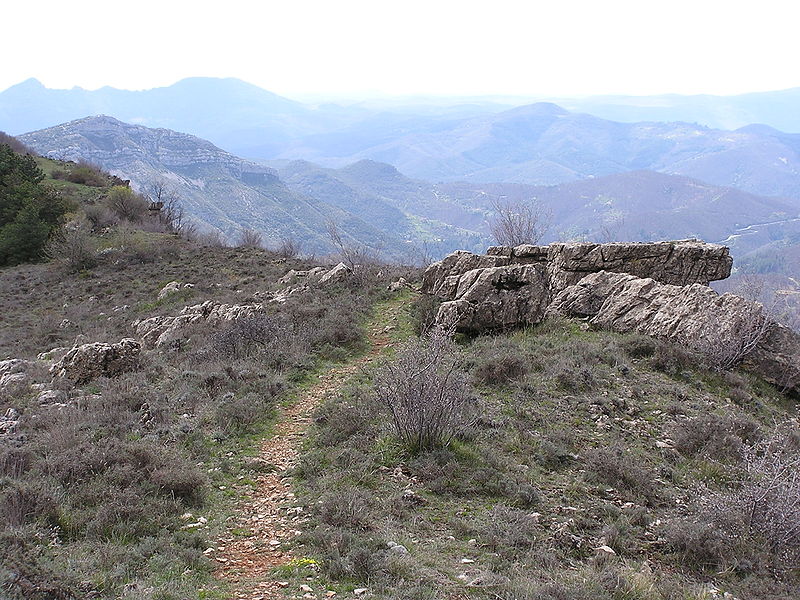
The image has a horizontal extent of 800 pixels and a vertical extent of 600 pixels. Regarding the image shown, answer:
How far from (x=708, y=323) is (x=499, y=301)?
16.9 ft

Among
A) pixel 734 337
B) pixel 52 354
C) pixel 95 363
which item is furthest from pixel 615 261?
pixel 52 354

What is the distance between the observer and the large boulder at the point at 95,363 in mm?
12445

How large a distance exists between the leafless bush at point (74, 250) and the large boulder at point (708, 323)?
2895 cm

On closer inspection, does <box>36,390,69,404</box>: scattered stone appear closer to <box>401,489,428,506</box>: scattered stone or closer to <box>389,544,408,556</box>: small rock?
<box>401,489,428,506</box>: scattered stone

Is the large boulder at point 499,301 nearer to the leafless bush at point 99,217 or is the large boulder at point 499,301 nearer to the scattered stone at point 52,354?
the scattered stone at point 52,354

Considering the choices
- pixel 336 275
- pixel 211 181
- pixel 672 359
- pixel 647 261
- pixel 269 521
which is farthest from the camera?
pixel 211 181

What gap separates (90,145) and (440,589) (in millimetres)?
162432

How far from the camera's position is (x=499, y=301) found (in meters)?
14.5

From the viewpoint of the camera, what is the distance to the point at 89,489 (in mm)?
6168

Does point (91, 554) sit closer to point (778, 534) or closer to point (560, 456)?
point (560, 456)

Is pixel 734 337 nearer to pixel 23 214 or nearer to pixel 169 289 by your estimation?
pixel 169 289

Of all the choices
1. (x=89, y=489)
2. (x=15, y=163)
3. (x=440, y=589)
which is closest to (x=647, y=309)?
Answer: (x=440, y=589)

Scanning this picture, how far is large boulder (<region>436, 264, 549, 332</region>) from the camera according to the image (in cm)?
1423

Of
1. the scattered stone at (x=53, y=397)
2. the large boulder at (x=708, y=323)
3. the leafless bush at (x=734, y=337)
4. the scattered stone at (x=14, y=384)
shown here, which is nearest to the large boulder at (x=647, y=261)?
the large boulder at (x=708, y=323)
